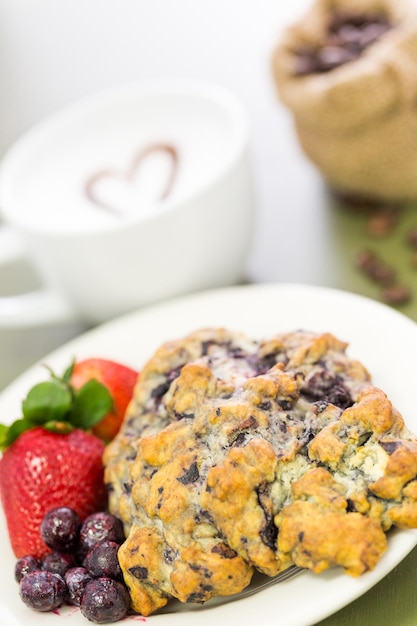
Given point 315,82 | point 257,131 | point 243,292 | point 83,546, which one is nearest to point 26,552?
point 83,546

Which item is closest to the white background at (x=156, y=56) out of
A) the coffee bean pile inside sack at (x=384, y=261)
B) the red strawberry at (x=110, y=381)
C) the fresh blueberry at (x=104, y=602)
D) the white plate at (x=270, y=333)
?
the coffee bean pile inside sack at (x=384, y=261)

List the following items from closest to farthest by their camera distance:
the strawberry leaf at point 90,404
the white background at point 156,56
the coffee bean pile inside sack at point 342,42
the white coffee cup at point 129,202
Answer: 1. the strawberry leaf at point 90,404
2. the white coffee cup at point 129,202
3. the coffee bean pile inside sack at point 342,42
4. the white background at point 156,56

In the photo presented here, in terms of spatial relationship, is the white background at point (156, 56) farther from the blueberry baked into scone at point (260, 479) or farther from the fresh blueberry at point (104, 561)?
the fresh blueberry at point (104, 561)

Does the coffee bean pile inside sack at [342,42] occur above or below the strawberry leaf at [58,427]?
above

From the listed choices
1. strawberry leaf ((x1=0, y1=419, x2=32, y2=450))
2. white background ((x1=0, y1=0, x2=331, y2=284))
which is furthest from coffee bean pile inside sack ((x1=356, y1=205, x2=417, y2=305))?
strawberry leaf ((x1=0, y1=419, x2=32, y2=450))

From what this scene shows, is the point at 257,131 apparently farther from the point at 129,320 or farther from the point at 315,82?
the point at 129,320

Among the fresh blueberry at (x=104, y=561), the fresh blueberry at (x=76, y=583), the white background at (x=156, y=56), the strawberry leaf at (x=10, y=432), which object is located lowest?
the white background at (x=156, y=56)
